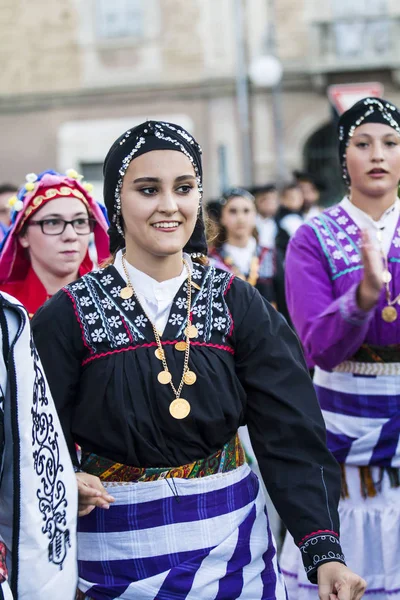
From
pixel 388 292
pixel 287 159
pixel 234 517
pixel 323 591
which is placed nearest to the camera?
pixel 323 591

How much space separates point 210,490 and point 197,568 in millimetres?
197

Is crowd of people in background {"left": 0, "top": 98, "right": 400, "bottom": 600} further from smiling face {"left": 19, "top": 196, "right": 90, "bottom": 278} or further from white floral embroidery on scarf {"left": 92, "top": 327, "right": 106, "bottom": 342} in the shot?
smiling face {"left": 19, "top": 196, "right": 90, "bottom": 278}

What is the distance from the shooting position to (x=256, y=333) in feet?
8.74

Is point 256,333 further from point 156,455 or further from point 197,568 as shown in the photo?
point 197,568

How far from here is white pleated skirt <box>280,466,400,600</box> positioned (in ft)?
11.7

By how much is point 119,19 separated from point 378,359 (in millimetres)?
18360

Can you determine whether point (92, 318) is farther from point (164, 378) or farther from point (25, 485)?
point (25, 485)

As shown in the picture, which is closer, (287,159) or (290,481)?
(290,481)

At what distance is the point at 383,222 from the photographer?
146 inches

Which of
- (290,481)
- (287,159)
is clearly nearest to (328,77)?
(287,159)

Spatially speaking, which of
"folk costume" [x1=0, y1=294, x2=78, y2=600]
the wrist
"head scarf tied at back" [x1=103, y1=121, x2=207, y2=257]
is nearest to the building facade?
the wrist

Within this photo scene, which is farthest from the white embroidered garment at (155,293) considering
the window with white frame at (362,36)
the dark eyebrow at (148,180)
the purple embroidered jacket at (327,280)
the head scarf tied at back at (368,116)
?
the window with white frame at (362,36)

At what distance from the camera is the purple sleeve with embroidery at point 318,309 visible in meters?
3.09

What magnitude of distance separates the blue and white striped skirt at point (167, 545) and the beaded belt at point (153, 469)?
2cm
